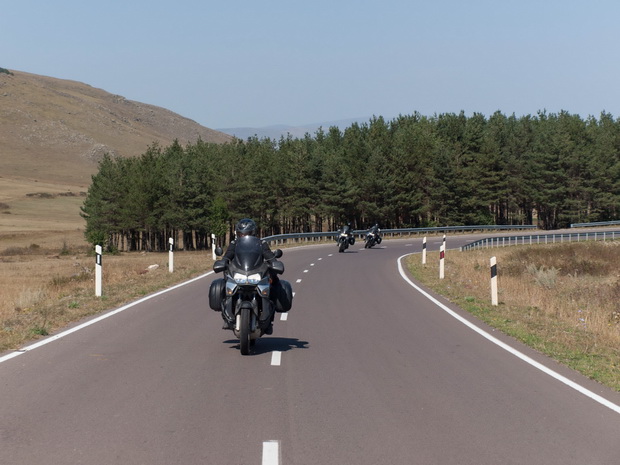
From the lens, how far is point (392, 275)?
29531 millimetres

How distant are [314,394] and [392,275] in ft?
69.5

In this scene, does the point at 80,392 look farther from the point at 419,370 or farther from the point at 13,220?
the point at 13,220

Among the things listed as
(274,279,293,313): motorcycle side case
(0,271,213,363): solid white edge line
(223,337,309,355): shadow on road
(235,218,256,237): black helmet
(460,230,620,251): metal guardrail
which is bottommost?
(223,337,309,355): shadow on road

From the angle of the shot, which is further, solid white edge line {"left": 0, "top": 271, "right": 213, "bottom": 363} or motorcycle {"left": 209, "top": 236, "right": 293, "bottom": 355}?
solid white edge line {"left": 0, "top": 271, "right": 213, "bottom": 363}

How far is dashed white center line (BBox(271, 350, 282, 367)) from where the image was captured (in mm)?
10547

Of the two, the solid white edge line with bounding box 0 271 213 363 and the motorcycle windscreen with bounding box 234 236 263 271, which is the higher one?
the motorcycle windscreen with bounding box 234 236 263 271

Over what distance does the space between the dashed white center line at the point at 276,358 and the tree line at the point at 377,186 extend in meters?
79.2

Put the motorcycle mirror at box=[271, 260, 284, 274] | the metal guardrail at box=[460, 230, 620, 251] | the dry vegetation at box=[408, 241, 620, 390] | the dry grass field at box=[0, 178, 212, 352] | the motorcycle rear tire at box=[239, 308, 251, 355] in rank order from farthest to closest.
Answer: the metal guardrail at box=[460, 230, 620, 251] → the dry grass field at box=[0, 178, 212, 352] → the dry vegetation at box=[408, 241, 620, 390] → the motorcycle mirror at box=[271, 260, 284, 274] → the motorcycle rear tire at box=[239, 308, 251, 355]

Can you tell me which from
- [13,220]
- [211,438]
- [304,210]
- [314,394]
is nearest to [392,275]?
[314,394]

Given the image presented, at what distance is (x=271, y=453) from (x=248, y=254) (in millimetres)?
5000

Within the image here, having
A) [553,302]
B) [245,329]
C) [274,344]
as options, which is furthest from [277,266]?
[553,302]

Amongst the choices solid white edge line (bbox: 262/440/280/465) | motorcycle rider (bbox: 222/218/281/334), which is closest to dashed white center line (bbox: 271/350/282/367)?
motorcycle rider (bbox: 222/218/281/334)

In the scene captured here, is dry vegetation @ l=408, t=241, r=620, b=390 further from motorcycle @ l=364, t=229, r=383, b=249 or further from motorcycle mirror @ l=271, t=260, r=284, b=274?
motorcycle @ l=364, t=229, r=383, b=249

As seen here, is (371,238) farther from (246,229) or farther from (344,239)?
(246,229)
